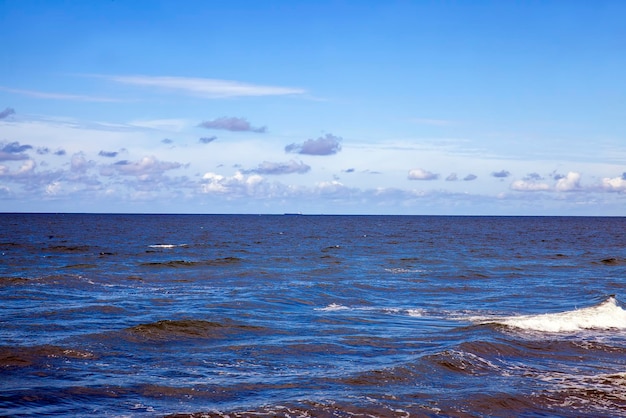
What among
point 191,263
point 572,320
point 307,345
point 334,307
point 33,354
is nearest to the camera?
point 33,354

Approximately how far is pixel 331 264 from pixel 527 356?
103 feet

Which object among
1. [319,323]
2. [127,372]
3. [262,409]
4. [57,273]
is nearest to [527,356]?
[319,323]

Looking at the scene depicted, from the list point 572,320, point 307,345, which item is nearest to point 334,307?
point 307,345

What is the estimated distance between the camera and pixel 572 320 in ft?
79.3

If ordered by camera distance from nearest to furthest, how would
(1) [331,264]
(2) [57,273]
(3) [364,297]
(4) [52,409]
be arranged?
(4) [52,409], (3) [364,297], (2) [57,273], (1) [331,264]

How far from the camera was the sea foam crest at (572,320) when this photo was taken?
75.3 feet

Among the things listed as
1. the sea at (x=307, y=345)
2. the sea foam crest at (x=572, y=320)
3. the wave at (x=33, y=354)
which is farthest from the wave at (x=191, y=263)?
the wave at (x=33, y=354)

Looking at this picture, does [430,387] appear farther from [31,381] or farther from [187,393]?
[31,381]

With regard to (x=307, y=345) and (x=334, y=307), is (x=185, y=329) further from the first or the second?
(x=334, y=307)

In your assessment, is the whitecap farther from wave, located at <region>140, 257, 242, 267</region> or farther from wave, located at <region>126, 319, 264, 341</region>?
wave, located at <region>140, 257, 242, 267</region>

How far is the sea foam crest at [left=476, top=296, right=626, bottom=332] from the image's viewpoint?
2294cm

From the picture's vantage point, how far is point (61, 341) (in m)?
19.0

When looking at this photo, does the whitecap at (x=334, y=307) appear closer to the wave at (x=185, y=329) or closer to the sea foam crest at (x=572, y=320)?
the wave at (x=185, y=329)

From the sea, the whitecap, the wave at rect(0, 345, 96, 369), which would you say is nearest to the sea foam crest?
the sea
